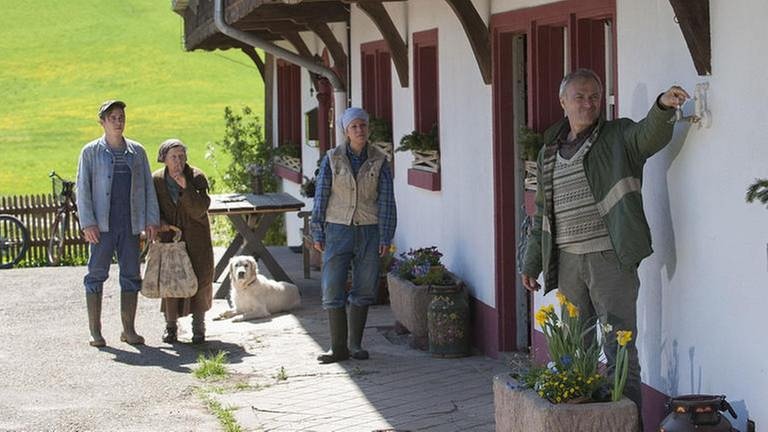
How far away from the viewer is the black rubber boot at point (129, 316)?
1133 cm

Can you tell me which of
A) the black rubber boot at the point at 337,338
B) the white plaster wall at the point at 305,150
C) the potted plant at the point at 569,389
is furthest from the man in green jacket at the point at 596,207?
the white plaster wall at the point at 305,150

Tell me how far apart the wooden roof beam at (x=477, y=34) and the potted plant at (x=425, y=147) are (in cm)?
182

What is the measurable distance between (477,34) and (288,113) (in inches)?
468

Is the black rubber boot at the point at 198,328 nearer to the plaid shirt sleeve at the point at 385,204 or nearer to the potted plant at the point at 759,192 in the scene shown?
the plaid shirt sleeve at the point at 385,204

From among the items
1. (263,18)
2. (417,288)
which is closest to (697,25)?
(417,288)

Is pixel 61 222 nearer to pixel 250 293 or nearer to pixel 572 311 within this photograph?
pixel 250 293

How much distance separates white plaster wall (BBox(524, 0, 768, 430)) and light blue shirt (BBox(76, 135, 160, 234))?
15.2 feet

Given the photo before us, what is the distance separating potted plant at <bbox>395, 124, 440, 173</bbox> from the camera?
11.7 m

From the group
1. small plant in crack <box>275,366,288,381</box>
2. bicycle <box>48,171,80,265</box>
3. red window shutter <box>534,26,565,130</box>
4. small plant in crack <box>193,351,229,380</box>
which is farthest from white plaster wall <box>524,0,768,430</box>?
bicycle <box>48,171,80,265</box>

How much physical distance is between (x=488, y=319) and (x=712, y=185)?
4.10 metres

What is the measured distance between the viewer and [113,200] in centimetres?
1111

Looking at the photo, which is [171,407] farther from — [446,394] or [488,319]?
[488,319]

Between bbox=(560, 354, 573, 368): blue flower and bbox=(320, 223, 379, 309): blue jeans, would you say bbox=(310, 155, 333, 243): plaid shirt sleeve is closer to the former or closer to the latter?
bbox=(320, 223, 379, 309): blue jeans

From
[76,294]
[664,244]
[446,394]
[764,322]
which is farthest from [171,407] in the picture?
[76,294]
